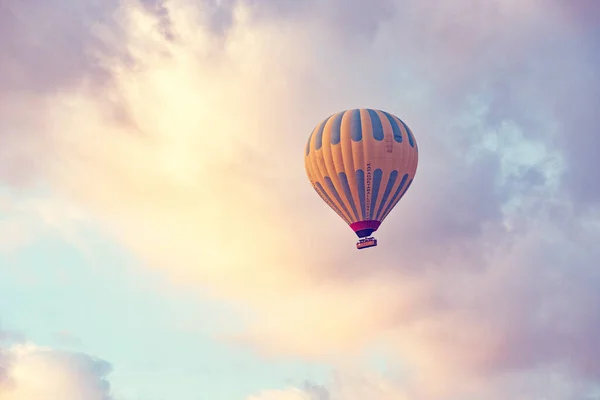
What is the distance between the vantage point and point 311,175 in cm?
15600

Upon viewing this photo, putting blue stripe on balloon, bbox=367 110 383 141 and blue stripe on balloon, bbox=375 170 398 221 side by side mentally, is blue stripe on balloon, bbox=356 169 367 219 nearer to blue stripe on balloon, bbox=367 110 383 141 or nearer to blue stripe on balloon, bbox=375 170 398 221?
blue stripe on balloon, bbox=375 170 398 221

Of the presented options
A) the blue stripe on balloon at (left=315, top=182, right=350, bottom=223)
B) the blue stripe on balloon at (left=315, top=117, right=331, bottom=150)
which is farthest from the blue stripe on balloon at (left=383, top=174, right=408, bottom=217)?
the blue stripe on balloon at (left=315, top=117, right=331, bottom=150)

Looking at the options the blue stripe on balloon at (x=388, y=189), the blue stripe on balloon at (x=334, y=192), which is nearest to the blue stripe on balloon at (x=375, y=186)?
the blue stripe on balloon at (x=388, y=189)

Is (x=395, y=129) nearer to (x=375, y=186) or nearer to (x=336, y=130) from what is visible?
(x=336, y=130)

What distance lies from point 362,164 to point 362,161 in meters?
0.39

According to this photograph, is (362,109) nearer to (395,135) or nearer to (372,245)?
(395,135)

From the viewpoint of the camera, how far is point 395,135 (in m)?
152

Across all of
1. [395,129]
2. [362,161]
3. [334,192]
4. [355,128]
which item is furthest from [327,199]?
[395,129]

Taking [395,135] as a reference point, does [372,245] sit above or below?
below

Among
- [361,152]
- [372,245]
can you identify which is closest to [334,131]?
[361,152]

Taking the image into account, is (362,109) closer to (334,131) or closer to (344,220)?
(334,131)

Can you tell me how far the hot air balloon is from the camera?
151m

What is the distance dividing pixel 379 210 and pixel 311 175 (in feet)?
34.6

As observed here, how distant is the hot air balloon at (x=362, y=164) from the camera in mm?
150750
